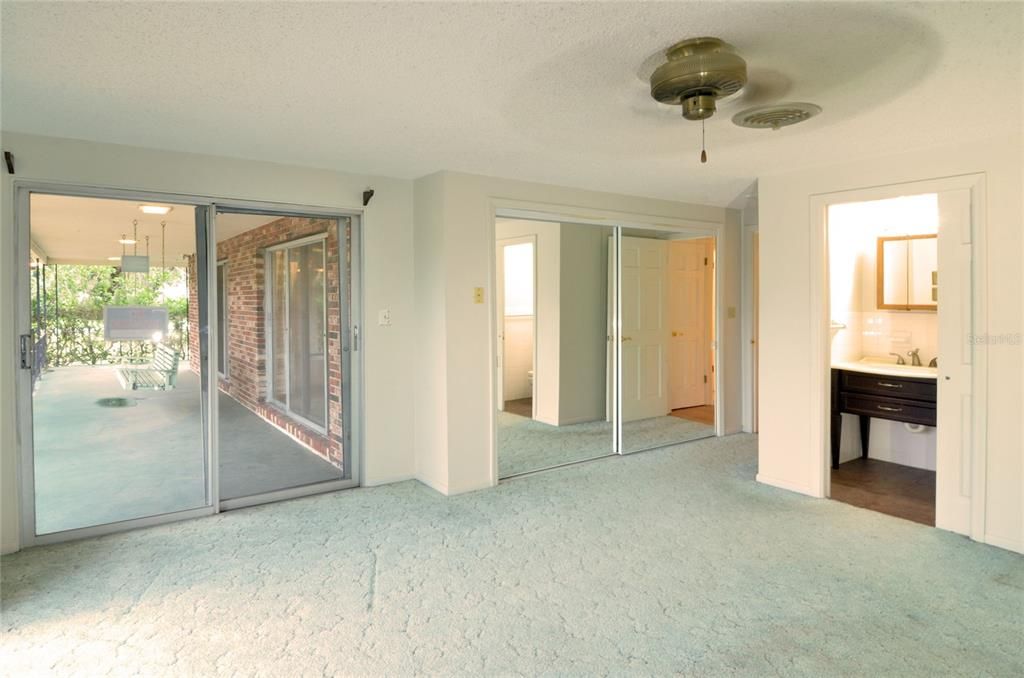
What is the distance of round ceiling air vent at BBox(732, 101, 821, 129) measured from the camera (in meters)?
2.82

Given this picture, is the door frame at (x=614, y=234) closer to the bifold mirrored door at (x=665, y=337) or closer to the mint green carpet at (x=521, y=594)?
the bifold mirrored door at (x=665, y=337)

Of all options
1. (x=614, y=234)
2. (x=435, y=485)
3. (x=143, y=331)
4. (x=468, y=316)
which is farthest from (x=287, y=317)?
(x=614, y=234)

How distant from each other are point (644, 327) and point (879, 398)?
245 cm

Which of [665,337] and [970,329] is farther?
[665,337]

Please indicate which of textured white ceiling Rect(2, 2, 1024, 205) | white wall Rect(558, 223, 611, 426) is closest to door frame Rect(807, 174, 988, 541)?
textured white ceiling Rect(2, 2, 1024, 205)

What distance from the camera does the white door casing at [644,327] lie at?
6.39 metres

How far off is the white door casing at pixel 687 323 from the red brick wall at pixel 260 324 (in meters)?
3.90

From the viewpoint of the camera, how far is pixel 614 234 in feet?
18.2

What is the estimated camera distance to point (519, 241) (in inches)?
274

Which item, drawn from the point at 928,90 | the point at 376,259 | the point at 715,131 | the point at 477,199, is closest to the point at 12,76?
the point at 376,259

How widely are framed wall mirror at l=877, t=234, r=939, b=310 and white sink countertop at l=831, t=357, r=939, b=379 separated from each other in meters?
0.45

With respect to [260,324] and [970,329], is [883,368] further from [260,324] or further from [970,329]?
[260,324]

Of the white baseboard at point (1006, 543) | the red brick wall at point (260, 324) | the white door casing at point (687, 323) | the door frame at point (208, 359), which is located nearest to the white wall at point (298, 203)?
the door frame at point (208, 359)

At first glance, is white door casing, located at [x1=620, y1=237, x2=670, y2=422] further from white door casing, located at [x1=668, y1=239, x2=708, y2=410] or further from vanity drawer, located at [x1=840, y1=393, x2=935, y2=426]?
vanity drawer, located at [x1=840, y1=393, x2=935, y2=426]
